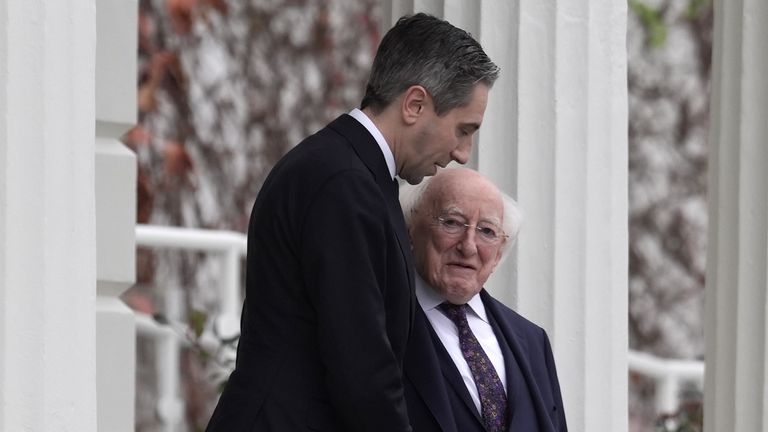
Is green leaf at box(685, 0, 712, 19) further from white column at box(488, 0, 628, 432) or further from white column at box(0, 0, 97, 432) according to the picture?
white column at box(0, 0, 97, 432)

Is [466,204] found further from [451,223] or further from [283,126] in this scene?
[283,126]

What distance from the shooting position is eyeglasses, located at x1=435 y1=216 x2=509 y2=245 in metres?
4.80

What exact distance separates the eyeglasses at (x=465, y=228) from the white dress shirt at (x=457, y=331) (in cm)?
15

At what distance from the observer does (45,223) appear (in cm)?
418

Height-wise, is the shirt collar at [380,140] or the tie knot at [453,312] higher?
the shirt collar at [380,140]

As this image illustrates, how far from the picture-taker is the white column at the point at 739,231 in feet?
20.7

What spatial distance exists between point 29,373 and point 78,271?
261mm

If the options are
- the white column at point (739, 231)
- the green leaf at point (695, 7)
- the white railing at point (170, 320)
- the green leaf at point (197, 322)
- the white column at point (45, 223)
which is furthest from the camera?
the green leaf at point (695, 7)

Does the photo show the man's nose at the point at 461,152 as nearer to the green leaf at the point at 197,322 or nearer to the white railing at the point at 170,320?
the green leaf at the point at 197,322

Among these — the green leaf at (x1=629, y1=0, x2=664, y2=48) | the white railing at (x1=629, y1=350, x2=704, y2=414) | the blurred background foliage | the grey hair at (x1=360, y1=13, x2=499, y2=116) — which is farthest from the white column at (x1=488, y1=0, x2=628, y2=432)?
the green leaf at (x1=629, y1=0, x2=664, y2=48)

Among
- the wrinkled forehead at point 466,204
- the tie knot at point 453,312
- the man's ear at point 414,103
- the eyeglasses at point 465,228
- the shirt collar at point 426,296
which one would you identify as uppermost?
the man's ear at point 414,103

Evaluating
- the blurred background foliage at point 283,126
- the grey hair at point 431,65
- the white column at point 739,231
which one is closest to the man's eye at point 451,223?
the grey hair at point 431,65

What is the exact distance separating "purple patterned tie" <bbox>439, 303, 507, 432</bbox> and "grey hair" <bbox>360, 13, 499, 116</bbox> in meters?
0.75

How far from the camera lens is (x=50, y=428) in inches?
165
